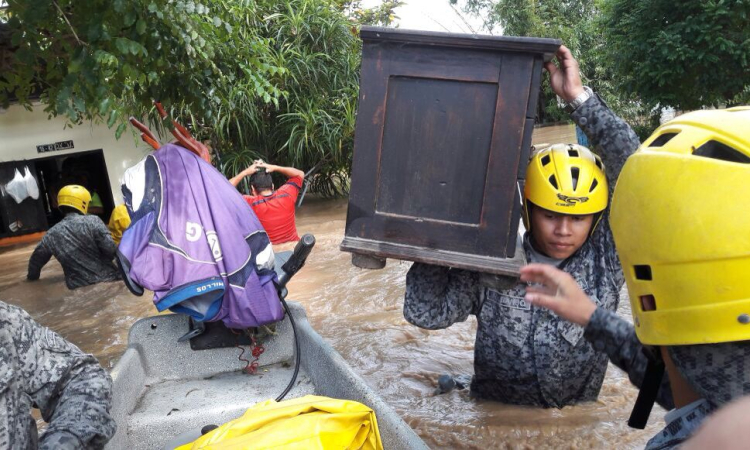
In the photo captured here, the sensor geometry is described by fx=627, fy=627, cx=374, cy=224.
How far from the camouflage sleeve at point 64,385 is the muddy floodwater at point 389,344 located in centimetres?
119

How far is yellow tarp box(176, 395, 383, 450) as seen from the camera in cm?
182

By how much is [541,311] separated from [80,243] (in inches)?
245

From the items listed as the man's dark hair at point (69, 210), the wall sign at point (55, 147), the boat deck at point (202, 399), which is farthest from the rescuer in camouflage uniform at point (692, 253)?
the wall sign at point (55, 147)

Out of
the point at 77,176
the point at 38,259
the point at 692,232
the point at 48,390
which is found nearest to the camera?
the point at 692,232

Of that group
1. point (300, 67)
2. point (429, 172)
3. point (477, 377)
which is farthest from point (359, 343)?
point (300, 67)

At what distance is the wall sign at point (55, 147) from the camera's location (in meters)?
11.8

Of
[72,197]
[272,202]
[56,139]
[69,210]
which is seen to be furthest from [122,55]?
[56,139]

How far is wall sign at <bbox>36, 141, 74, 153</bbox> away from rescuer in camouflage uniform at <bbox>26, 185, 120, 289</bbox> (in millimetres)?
4666

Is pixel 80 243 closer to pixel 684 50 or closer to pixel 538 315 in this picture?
pixel 538 315

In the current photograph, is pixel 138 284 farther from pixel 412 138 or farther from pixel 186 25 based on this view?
pixel 412 138

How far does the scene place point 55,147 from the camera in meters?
11.8

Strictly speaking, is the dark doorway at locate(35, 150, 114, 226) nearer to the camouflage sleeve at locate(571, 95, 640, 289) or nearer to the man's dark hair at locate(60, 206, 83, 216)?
the man's dark hair at locate(60, 206, 83, 216)

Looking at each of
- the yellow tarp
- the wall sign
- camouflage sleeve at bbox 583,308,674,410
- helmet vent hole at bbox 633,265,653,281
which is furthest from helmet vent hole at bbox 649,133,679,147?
the wall sign

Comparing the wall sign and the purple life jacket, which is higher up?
the purple life jacket
